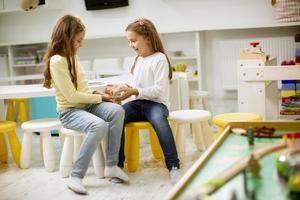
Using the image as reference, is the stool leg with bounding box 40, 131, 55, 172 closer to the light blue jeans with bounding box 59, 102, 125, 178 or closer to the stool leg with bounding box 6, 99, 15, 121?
the light blue jeans with bounding box 59, 102, 125, 178

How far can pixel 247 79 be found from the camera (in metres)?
2.43

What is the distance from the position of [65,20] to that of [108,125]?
0.63 m

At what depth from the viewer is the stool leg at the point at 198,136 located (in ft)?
9.19

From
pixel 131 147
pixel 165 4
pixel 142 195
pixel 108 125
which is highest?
pixel 165 4

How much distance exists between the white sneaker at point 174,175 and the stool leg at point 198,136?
1.67 feet

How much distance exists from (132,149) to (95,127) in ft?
1.24

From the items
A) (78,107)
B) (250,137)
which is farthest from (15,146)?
(250,137)

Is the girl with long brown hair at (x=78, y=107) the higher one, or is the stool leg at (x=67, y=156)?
the girl with long brown hair at (x=78, y=107)

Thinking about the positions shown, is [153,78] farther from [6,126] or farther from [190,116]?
[6,126]

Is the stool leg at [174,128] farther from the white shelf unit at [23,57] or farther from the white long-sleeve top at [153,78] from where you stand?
the white shelf unit at [23,57]

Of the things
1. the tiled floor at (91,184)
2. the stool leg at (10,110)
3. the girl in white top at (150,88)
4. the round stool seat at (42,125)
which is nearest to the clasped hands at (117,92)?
the girl in white top at (150,88)

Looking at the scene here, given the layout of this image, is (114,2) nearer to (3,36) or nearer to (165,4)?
(165,4)

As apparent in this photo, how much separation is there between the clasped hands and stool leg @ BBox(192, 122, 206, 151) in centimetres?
58

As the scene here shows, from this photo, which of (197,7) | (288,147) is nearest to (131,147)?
(288,147)
